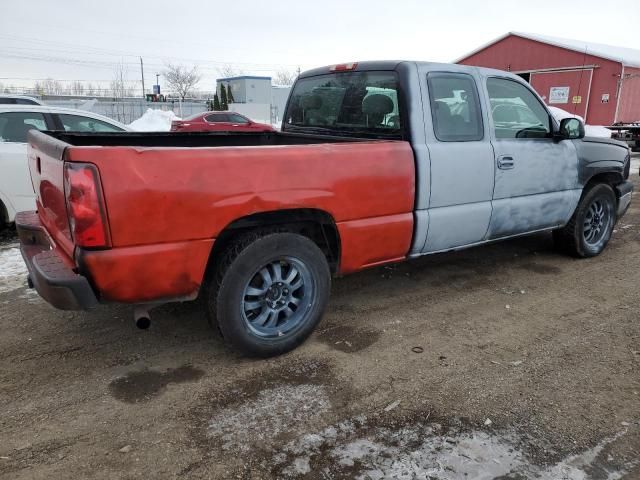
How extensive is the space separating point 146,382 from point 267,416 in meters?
0.83

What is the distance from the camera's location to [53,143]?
2.81 metres

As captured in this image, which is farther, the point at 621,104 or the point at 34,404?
the point at 621,104

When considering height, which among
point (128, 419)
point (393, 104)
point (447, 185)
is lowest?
point (128, 419)

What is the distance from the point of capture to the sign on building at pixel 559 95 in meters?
22.6

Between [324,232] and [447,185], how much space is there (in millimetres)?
1103

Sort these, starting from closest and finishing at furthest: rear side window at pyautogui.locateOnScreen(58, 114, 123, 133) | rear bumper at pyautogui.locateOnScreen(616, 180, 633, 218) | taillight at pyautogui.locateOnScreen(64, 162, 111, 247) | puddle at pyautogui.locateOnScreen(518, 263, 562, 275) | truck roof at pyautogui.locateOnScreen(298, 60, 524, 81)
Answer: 1. taillight at pyautogui.locateOnScreen(64, 162, 111, 247)
2. truck roof at pyautogui.locateOnScreen(298, 60, 524, 81)
3. puddle at pyautogui.locateOnScreen(518, 263, 562, 275)
4. rear bumper at pyautogui.locateOnScreen(616, 180, 633, 218)
5. rear side window at pyautogui.locateOnScreen(58, 114, 123, 133)

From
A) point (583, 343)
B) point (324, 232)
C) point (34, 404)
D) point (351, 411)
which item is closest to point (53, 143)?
point (34, 404)

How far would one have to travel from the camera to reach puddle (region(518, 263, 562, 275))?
5109mm

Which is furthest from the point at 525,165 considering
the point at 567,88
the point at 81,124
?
the point at 567,88

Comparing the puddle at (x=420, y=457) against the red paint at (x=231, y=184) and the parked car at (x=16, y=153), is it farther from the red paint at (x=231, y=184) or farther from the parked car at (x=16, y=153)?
the parked car at (x=16, y=153)

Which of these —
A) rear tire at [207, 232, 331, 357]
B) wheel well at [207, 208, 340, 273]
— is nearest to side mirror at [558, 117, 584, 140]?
wheel well at [207, 208, 340, 273]

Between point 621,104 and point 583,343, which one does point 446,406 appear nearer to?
point 583,343

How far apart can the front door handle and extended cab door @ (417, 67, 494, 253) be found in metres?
0.11

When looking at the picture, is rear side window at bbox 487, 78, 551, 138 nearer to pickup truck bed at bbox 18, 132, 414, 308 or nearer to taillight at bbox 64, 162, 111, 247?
pickup truck bed at bbox 18, 132, 414, 308
